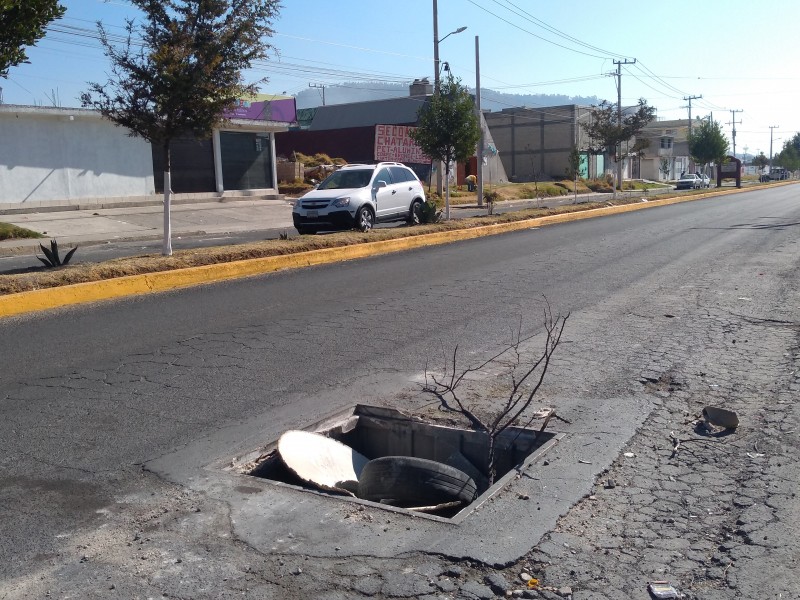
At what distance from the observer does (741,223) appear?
76.7 feet

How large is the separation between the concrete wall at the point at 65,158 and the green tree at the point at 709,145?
2171 inches

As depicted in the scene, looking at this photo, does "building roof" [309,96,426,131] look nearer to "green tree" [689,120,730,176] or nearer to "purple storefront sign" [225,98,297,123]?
"purple storefront sign" [225,98,297,123]

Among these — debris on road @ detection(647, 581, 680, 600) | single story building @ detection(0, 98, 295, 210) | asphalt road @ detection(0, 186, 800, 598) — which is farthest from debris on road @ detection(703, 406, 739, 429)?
single story building @ detection(0, 98, 295, 210)

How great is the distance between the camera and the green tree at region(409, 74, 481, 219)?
75.6ft

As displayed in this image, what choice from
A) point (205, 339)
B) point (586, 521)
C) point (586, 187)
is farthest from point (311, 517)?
point (586, 187)

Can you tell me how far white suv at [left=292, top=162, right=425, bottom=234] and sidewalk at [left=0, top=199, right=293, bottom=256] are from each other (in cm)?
528

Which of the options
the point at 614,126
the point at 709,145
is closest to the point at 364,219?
the point at 614,126

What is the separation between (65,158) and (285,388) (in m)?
25.2

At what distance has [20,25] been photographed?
33.3 ft

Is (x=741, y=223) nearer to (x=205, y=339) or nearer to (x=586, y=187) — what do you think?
(x=205, y=339)

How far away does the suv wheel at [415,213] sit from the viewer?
70.4 ft

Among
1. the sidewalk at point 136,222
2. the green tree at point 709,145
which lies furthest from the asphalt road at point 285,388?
the green tree at point 709,145

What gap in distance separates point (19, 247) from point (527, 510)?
59.1 feet

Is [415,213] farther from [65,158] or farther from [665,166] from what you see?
[665,166]
